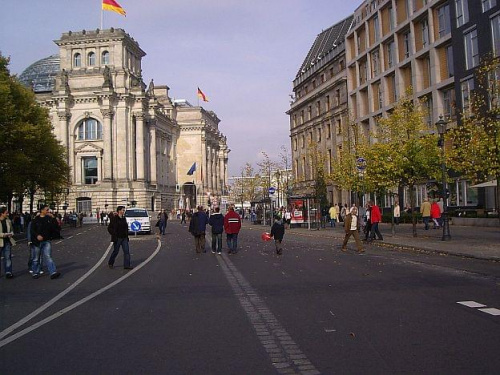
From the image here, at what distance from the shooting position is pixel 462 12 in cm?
A: 4078

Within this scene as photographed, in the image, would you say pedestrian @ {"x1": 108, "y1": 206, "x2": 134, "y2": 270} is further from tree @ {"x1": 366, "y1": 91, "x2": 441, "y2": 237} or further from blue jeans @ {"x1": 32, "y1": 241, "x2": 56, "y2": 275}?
tree @ {"x1": 366, "y1": 91, "x2": 441, "y2": 237}

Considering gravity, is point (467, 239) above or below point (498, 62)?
below

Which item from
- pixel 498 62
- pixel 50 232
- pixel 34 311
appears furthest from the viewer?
pixel 498 62

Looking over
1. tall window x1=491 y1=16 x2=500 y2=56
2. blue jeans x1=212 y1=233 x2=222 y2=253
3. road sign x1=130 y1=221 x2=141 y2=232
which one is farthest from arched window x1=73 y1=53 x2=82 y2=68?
blue jeans x1=212 y1=233 x2=222 y2=253

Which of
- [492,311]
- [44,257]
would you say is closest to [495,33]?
[44,257]

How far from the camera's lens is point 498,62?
91.1 ft

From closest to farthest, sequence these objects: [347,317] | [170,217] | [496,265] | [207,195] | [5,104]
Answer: [347,317]
[496,265]
[5,104]
[170,217]
[207,195]

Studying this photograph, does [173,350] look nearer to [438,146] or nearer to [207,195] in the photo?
[438,146]

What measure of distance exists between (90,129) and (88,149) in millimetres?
3910

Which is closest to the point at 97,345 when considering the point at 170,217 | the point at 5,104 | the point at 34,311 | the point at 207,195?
the point at 34,311

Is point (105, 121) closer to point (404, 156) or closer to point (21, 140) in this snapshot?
point (21, 140)

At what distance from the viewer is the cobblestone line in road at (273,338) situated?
18.8 ft

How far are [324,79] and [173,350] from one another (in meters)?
68.8

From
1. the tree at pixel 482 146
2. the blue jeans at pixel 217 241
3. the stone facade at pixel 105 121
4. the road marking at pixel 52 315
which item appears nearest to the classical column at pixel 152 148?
the stone facade at pixel 105 121
